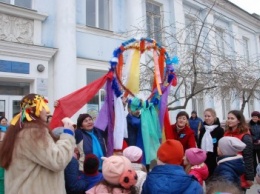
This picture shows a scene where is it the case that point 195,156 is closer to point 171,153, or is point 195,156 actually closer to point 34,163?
point 171,153

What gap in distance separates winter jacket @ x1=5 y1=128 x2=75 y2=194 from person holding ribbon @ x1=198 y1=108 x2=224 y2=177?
2661mm

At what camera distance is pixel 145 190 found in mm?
2486

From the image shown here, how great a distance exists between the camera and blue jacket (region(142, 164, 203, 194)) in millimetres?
2354

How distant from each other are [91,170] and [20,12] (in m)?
6.34

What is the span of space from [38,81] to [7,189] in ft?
19.5

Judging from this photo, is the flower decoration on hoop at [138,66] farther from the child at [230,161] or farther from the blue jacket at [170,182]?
the blue jacket at [170,182]

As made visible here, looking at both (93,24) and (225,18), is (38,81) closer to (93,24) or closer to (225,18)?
(93,24)

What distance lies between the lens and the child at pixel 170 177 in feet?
7.74

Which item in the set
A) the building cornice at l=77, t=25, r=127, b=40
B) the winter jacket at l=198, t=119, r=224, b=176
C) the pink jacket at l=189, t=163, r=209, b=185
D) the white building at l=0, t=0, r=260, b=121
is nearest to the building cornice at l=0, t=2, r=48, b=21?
the white building at l=0, t=0, r=260, b=121

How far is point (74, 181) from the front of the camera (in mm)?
2738

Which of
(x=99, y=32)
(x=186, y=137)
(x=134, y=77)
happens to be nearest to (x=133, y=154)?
(x=186, y=137)

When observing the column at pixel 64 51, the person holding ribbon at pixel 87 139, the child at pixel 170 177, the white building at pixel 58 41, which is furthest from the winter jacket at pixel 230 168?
the column at pixel 64 51

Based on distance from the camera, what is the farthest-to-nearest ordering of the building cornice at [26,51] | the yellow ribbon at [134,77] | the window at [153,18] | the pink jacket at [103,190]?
the window at [153,18] < the building cornice at [26,51] < the yellow ribbon at [134,77] < the pink jacket at [103,190]

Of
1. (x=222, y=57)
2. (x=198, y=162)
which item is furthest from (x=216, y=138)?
(x=222, y=57)
